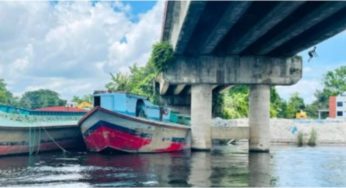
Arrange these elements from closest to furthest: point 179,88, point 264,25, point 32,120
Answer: point 264,25 → point 32,120 → point 179,88

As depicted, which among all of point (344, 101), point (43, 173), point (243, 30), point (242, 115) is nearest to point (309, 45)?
point (243, 30)

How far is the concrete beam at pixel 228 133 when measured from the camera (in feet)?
147

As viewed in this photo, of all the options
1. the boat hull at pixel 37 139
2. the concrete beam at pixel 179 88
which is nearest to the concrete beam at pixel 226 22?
the boat hull at pixel 37 139

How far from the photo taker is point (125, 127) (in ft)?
123

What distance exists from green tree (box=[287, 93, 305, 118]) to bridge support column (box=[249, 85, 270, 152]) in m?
66.2

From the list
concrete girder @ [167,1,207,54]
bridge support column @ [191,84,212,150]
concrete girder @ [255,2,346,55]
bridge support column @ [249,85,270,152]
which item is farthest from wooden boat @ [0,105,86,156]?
concrete girder @ [255,2,346,55]

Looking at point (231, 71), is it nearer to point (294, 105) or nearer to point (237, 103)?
point (237, 103)

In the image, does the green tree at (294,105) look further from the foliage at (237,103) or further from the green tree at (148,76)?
the green tree at (148,76)

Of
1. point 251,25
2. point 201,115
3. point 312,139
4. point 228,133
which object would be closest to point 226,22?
point 251,25

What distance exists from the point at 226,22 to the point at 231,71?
41.5ft

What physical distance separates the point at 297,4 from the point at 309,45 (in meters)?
13.3

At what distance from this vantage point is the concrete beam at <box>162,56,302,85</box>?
1698 inches

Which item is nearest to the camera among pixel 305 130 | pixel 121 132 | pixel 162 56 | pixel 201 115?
pixel 121 132

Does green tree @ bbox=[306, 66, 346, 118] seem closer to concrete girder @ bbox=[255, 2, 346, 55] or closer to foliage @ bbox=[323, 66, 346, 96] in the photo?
foliage @ bbox=[323, 66, 346, 96]
